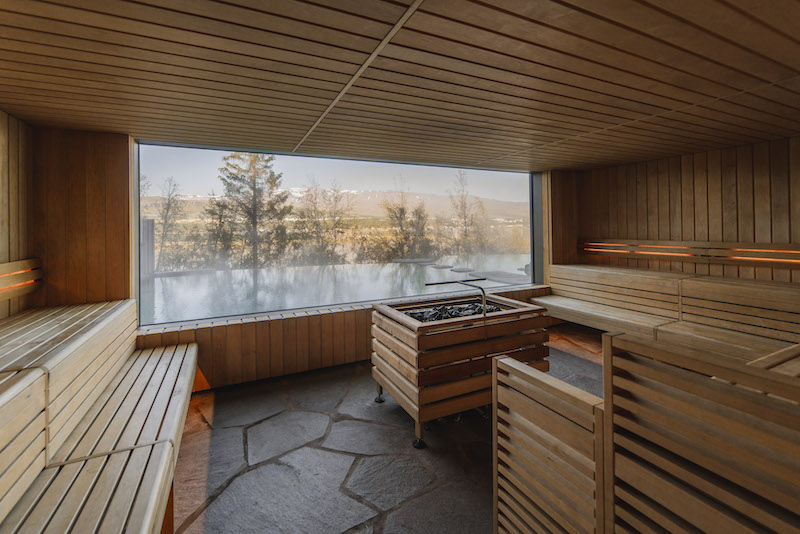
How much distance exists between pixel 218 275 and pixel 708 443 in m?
4.40

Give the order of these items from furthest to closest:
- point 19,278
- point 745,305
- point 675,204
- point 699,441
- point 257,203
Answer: point 675,204, point 257,203, point 745,305, point 19,278, point 699,441

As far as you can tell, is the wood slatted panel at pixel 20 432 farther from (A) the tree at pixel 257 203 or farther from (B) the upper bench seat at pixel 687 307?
(B) the upper bench seat at pixel 687 307

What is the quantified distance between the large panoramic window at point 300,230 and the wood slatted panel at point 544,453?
7.14 ft

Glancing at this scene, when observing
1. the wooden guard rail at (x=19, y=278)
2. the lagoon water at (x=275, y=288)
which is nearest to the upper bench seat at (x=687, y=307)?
the lagoon water at (x=275, y=288)

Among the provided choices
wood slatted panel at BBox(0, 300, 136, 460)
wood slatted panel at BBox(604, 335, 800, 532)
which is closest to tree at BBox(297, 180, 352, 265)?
wood slatted panel at BBox(0, 300, 136, 460)

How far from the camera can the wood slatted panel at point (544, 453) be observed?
129 cm

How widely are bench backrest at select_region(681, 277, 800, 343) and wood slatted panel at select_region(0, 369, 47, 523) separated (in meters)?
5.33

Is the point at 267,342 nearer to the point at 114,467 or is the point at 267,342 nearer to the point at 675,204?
the point at 114,467

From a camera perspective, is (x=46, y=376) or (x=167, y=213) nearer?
(x=46, y=376)

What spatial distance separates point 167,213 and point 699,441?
461cm

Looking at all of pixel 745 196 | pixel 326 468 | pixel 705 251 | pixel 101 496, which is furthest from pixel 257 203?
pixel 745 196

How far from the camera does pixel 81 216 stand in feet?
11.1

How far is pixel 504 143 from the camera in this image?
4.27m

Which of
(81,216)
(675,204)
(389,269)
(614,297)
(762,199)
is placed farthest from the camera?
(389,269)
